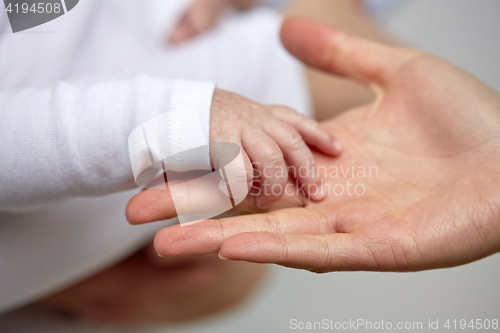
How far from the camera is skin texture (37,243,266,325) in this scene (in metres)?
0.85

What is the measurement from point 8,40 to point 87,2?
172 mm

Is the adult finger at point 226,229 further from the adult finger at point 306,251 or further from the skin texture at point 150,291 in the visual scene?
the skin texture at point 150,291

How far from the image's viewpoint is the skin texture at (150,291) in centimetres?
85

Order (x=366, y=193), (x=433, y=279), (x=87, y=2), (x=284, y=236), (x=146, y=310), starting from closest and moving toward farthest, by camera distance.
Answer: (x=284, y=236)
(x=366, y=193)
(x=87, y=2)
(x=146, y=310)
(x=433, y=279)

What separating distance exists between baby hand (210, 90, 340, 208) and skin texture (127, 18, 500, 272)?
40 millimetres

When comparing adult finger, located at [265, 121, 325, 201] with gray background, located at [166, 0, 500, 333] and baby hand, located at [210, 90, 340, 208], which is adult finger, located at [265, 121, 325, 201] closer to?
baby hand, located at [210, 90, 340, 208]

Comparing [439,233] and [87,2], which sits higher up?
[87,2]

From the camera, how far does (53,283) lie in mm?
683

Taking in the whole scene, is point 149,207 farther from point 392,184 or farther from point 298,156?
point 392,184

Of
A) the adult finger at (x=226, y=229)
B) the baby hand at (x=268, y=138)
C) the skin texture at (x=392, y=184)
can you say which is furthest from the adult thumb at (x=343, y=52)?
the adult finger at (x=226, y=229)

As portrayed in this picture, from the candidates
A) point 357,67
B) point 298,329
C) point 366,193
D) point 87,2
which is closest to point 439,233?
point 366,193

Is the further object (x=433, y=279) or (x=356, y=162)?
(x=433, y=279)

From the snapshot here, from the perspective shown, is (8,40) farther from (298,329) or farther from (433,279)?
(433,279)

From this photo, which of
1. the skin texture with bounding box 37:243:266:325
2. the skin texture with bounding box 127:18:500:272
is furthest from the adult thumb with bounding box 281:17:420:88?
the skin texture with bounding box 37:243:266:325
